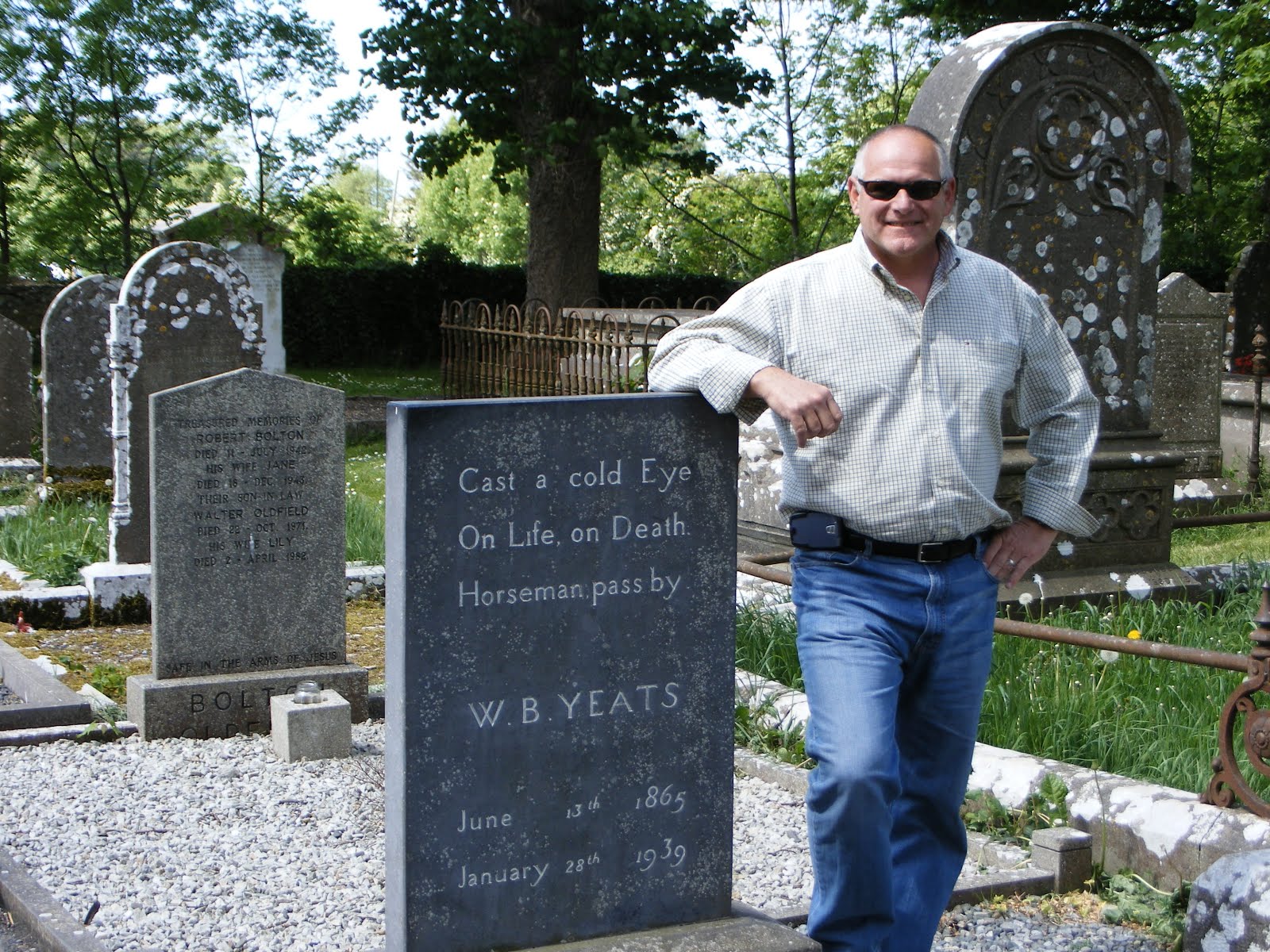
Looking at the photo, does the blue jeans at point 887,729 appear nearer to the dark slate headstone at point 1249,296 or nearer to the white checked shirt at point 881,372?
the white checked shirt at point 881,372

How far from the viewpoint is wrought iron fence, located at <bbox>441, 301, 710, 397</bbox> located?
15.3 m

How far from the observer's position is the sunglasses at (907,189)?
317cm

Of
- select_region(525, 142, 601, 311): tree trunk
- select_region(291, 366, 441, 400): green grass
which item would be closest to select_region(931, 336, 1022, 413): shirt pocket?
select_region(525, 142, 601, 311): tree trunk

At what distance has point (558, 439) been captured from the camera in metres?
2.97

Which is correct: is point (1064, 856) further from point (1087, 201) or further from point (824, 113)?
point (824, 113)

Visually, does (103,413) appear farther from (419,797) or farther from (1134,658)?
(419,797)

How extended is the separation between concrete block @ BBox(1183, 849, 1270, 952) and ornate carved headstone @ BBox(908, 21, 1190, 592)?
3475 millimetres

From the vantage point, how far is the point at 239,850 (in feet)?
15.2

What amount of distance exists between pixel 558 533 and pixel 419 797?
1.92ft

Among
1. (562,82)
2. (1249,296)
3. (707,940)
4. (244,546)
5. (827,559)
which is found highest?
(562,82)

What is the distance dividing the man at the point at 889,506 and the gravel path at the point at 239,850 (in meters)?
0.82

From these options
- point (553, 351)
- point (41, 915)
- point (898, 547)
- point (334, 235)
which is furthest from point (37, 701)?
point (334, 235)

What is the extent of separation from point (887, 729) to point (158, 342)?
260 inches

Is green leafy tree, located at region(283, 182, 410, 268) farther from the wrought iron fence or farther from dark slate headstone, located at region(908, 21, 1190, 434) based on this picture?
dark slate headstone, located at region(908, 21, 1190, 434)
